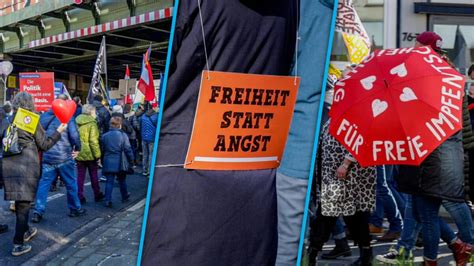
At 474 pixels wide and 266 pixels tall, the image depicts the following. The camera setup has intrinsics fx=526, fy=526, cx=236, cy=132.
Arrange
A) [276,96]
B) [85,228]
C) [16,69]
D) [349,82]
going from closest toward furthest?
[276,96]
[349,82]
[85,228]
[16,69]

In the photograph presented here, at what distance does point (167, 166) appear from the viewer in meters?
2.03

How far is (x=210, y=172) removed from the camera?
2109 millimetres

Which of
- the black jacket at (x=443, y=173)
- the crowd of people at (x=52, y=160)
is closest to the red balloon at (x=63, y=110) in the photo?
the crowd of people at (x=52, y=160)

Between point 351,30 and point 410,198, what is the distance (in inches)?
56.4

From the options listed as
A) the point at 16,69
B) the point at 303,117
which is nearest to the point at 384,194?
the point at 303,117

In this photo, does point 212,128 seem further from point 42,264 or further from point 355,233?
point 42,264

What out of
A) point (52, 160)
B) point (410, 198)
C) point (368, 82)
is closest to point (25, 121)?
point (52, 160)

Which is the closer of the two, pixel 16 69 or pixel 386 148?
pixel 386 148

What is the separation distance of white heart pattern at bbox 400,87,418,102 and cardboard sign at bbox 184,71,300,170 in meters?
1.23

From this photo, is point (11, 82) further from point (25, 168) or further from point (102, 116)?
point (25, 168)

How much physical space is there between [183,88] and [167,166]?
1.01 ft

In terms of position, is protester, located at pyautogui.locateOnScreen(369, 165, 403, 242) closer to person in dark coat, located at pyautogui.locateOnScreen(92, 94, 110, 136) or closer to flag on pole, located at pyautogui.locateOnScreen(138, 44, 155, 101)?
flag on pole, located at pyautogui.locateOnScreen(138, 44, 155, 101)

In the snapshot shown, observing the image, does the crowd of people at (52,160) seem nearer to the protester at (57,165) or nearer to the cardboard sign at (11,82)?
the protester at (57,165)

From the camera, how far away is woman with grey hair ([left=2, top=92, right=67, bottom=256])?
5348 millimetres
